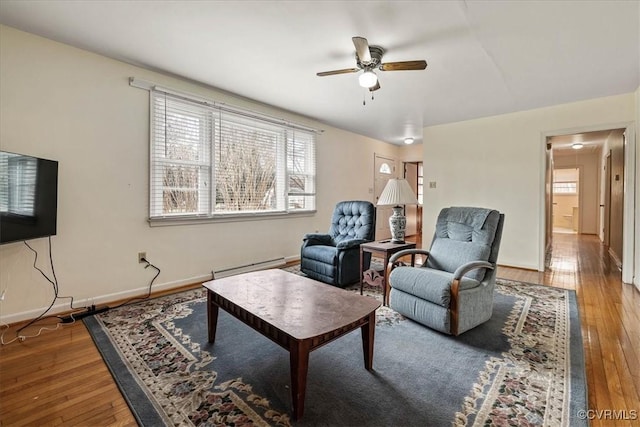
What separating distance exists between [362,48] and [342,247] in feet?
6.72

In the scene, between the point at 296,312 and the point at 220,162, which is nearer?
the point at 296,312

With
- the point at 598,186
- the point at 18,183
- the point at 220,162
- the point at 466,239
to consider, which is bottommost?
the point at 466,239

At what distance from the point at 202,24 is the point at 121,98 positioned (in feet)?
4.32

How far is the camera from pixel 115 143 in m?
2.93

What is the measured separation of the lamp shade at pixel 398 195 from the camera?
3.21m

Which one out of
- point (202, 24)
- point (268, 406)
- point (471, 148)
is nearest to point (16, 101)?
point (202, 24)

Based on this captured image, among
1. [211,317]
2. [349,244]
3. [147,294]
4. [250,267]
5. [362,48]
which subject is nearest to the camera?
[211,317]

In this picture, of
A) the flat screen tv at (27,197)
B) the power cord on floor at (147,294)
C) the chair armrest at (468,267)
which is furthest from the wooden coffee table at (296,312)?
the flat screen tv at (27,197)

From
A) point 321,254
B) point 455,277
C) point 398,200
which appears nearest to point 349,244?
point 321,254

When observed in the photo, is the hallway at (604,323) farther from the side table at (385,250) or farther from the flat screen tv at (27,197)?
the flat screen tv at (27,197)

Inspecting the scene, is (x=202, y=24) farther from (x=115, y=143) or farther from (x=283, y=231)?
(x=283, y=231)

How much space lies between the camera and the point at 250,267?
4.06m

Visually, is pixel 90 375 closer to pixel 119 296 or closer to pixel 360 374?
pixel 119 296

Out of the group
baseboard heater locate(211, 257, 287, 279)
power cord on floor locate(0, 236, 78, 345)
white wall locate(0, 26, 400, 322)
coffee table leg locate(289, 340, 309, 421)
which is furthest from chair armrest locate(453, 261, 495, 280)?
power cord on floor locate(0, 236, 78, 345)
